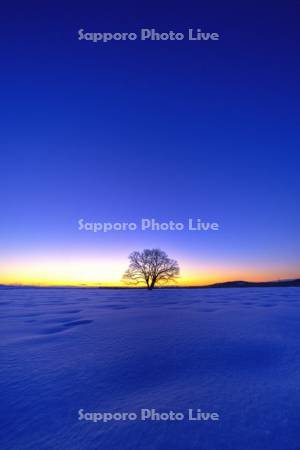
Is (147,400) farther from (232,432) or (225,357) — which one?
(225,357)

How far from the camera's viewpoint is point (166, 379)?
192 cm

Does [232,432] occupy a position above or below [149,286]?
above

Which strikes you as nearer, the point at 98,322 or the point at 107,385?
the point at 107,385

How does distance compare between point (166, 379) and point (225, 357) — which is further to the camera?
point (225, 357)

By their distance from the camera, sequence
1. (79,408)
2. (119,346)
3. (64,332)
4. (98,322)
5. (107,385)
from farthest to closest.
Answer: (98,322), (64,332), (119,346), (107,385), (79,408)

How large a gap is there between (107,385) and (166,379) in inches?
17.2

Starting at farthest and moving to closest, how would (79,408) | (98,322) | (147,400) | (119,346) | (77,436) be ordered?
1. (98,322)
2. (119,346)
3. (147,400)
4. (79,408)
5. (77,436)

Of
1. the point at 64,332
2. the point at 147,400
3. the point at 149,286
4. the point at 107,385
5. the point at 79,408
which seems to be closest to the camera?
the point at 79,408

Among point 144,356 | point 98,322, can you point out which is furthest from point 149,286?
point 144,356

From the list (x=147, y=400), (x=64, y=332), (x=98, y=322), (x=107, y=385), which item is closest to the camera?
(x=147, y=400)

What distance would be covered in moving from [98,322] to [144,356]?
6.25 ft

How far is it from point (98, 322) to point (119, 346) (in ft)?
5.07

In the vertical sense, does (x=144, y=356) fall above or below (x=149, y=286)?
above

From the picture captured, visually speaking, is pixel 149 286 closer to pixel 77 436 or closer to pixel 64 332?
pixel 64 332
